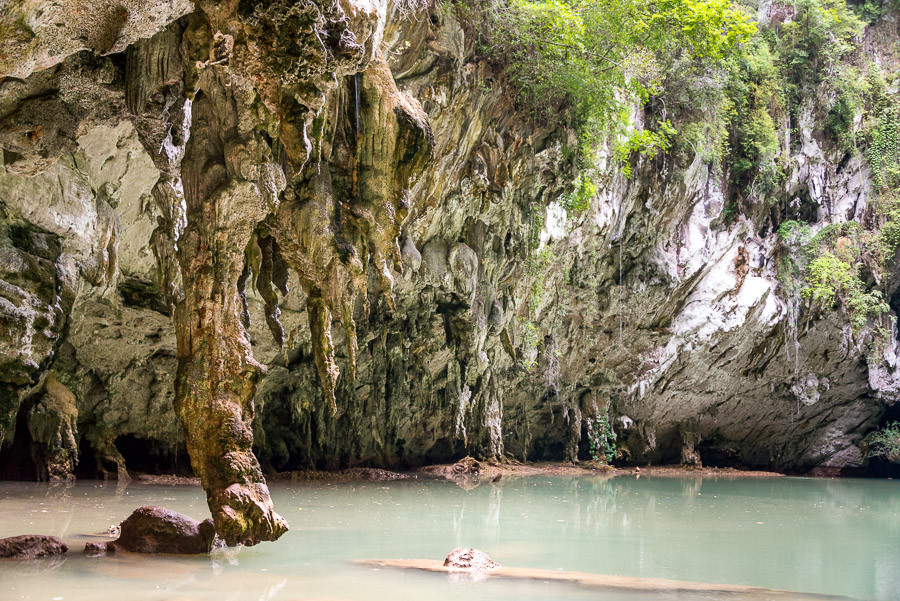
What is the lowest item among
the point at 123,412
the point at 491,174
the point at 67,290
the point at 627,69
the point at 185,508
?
the point at 185,508

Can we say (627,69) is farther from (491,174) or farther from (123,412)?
(123,412)

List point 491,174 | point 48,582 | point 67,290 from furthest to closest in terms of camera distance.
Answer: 1. point 491,174
2. point 67,290
3. point 48,582

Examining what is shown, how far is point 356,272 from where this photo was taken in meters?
6.53

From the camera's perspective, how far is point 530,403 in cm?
1927

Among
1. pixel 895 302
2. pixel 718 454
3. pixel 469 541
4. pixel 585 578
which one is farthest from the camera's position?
pixel 718 454

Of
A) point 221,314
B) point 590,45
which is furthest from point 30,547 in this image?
point 590,45

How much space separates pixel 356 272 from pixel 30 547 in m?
3.21

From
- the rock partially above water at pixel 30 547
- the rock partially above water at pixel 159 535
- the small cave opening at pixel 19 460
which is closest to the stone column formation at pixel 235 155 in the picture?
the rock partially above water at pixel 30 547

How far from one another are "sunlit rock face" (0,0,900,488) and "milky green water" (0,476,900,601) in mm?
862

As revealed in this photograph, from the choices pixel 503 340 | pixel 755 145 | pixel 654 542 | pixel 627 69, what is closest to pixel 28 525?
pixel 654 542

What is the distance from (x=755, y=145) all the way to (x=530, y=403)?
824 centimetres

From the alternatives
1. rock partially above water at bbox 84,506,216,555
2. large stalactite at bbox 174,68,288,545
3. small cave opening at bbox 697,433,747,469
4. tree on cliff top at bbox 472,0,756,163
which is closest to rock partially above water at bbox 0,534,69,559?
rock partially above water at bbox 84,506,216,555

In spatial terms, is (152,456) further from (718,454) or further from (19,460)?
(718,454)

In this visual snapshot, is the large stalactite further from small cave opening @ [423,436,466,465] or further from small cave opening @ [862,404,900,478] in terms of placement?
small cave opening @ [862,404,900,478]
